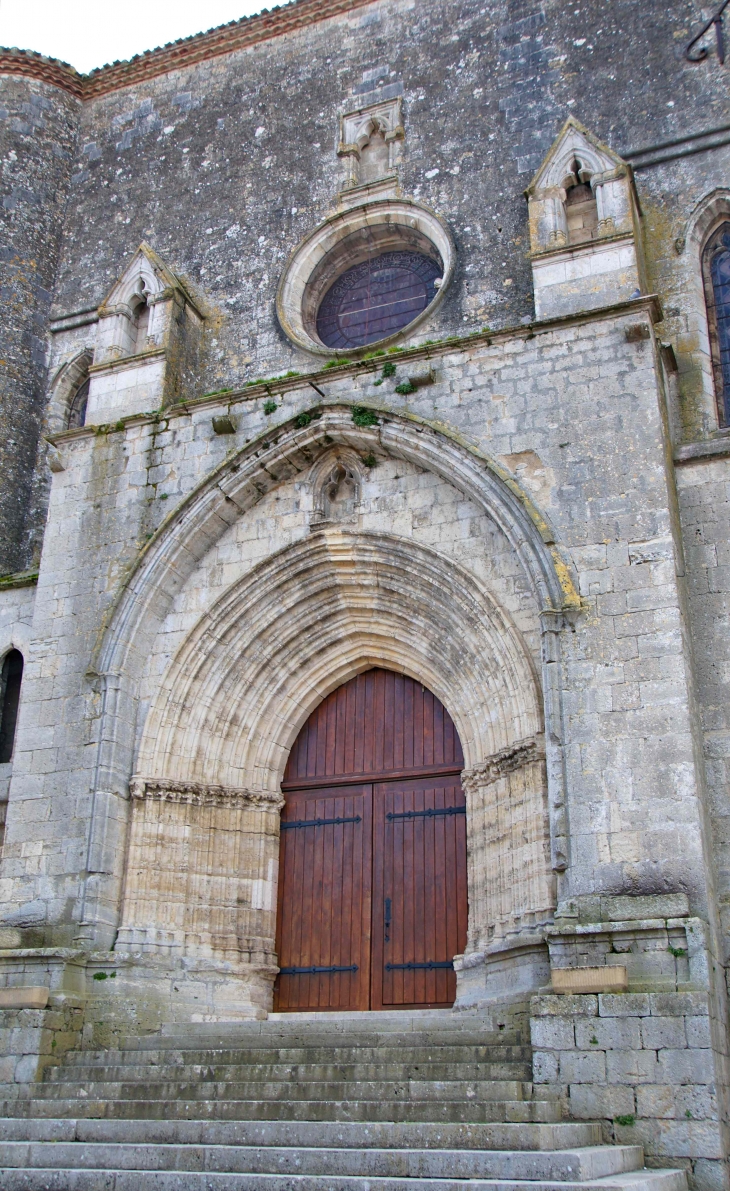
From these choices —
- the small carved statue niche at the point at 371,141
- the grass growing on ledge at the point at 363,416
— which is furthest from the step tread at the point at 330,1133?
the small carved statue niche at the point at 371,141

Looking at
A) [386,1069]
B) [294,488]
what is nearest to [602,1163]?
[386,1069]

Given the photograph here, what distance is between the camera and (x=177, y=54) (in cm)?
1405

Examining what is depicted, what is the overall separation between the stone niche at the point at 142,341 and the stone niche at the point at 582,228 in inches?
138

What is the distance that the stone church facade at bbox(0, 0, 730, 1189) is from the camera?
26.2ft

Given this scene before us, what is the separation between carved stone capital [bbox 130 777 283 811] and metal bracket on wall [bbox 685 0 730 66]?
774 cm

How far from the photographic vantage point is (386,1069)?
749cm

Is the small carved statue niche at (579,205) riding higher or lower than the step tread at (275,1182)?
higher

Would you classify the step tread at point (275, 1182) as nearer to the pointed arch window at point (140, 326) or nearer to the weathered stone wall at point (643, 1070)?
the weathered stone wall at point (643, 1070)

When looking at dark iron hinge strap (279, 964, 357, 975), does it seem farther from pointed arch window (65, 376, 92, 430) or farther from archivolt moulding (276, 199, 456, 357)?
pointed arch window (65, 376, 92, 430)

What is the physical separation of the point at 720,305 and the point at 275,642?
15.7 feet

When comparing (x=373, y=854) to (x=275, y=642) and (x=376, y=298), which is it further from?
(x=376, y=298)

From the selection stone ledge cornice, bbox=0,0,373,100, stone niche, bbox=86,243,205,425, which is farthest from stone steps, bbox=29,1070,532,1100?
stone ledge cornice, bbox=0,0,373,100

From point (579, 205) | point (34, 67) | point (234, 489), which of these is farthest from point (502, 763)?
point (34, 67)

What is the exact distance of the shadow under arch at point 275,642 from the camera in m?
9.16
